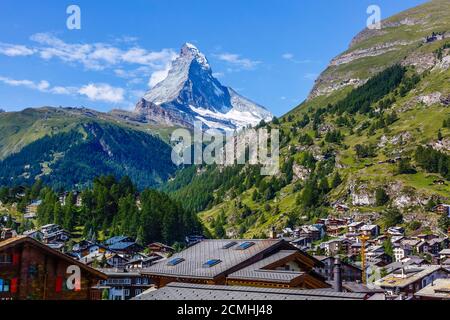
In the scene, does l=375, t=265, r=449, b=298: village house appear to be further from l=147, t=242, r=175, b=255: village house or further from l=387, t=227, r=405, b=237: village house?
l=147, t=242, r=175, b=255: village house

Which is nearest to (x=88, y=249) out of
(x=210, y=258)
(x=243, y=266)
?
(x=210, y=258)

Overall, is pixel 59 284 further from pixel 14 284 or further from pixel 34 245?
pixel 34 245

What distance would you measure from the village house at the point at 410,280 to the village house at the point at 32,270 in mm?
74808

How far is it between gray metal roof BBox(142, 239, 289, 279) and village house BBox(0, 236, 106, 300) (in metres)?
6.29

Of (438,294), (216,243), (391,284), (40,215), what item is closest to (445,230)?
(391,284)

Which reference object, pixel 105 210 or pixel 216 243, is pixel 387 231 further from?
pixel 216 243

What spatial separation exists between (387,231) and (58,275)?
567 ft

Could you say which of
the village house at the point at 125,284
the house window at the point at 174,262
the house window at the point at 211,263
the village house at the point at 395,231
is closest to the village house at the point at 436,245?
the village house at the point at 395,231

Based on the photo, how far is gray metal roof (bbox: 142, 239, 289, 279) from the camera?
38156mm

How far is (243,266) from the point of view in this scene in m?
38.3

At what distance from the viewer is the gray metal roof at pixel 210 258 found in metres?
38.2

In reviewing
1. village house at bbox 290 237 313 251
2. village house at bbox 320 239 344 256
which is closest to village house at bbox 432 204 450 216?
village house at bbox 320 239 344 256

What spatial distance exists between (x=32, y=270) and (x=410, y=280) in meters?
86.8

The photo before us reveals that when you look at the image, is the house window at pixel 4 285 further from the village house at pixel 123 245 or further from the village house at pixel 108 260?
the village house at pixel 123 245
